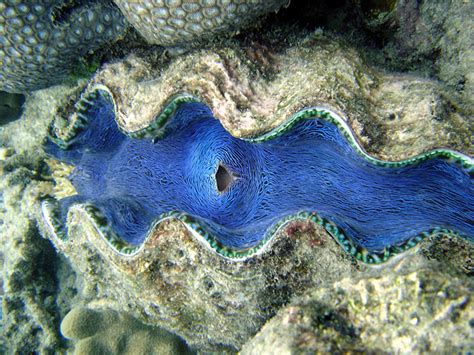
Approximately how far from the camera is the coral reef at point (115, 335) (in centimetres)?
373

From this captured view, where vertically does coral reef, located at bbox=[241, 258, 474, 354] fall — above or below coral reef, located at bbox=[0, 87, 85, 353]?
above

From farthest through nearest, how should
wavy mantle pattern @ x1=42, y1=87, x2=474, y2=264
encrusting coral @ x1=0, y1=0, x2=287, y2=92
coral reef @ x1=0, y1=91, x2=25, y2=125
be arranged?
coral reef @ x1=0, y1=91, x2=25, y2=125, encrusting coral @ x1=0, y1=0, x2=287, y2=92, wavy mantle pattern @ x1=42, y1=87, x2=474, y2=264

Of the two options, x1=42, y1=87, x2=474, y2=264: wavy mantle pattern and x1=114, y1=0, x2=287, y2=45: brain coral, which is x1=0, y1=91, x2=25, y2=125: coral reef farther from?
x1=114, y1=0, x2=287, y2=45: brain coral

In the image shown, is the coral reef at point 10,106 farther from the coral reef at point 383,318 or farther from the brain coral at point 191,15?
the coral reef at point 383,318

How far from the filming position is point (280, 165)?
2.71 metres

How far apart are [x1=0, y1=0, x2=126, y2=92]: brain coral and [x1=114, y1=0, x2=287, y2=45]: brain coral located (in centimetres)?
62

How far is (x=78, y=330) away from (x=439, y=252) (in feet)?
11.8

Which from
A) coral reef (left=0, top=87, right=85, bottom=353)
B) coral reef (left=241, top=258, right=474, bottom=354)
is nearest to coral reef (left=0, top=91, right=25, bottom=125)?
coral reef (left=0, top=87, right=85, bottom=353)

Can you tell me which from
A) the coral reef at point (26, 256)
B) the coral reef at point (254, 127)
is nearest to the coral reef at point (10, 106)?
the coral reef at point (26, 256)

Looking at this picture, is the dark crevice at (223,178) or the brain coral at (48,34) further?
the dark crevice at (223,178)

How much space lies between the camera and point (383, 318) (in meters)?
1.75

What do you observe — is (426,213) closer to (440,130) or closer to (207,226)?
(440,130)

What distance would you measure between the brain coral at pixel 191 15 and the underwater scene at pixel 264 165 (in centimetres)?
1

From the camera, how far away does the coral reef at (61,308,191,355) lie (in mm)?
3732
